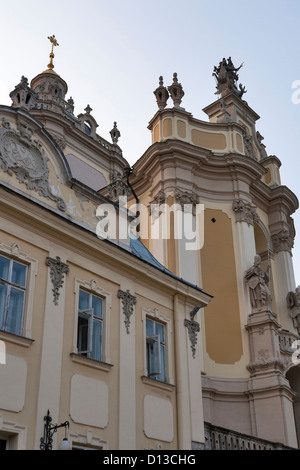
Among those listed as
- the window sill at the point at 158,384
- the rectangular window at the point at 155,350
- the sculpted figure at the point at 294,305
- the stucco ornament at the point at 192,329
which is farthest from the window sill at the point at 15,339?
the sculpted figure at the point at 294,305

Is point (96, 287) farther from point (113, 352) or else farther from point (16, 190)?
point (16, 190)

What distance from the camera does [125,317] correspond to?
12.5 meters

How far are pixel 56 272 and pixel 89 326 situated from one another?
1.26 m

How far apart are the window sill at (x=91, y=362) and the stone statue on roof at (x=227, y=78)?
19.6m

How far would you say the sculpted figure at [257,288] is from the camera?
2173 centimetres

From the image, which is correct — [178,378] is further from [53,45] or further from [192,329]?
[53,45]

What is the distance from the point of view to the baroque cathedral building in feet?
34.6

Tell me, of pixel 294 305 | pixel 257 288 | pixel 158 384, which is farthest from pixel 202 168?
pixel 158 384

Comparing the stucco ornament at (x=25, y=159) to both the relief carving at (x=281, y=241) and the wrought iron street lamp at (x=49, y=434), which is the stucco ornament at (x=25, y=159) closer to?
the wrought iron street lamp at (x=49, y=434)

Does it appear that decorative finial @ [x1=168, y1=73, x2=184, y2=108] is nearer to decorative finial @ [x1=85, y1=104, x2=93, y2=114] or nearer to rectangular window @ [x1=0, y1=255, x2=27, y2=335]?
decorative finial @ [x1=85, y1=104, x2=93, y2=114]

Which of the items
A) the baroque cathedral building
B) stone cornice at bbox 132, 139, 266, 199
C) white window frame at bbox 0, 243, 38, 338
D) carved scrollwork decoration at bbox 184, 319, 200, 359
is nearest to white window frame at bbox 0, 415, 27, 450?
the baroque cathedral building

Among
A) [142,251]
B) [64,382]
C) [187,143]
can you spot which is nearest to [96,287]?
[64,382]

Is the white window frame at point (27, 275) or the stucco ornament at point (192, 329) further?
the stucco ornament at point (192, 329)

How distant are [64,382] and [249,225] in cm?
1476
